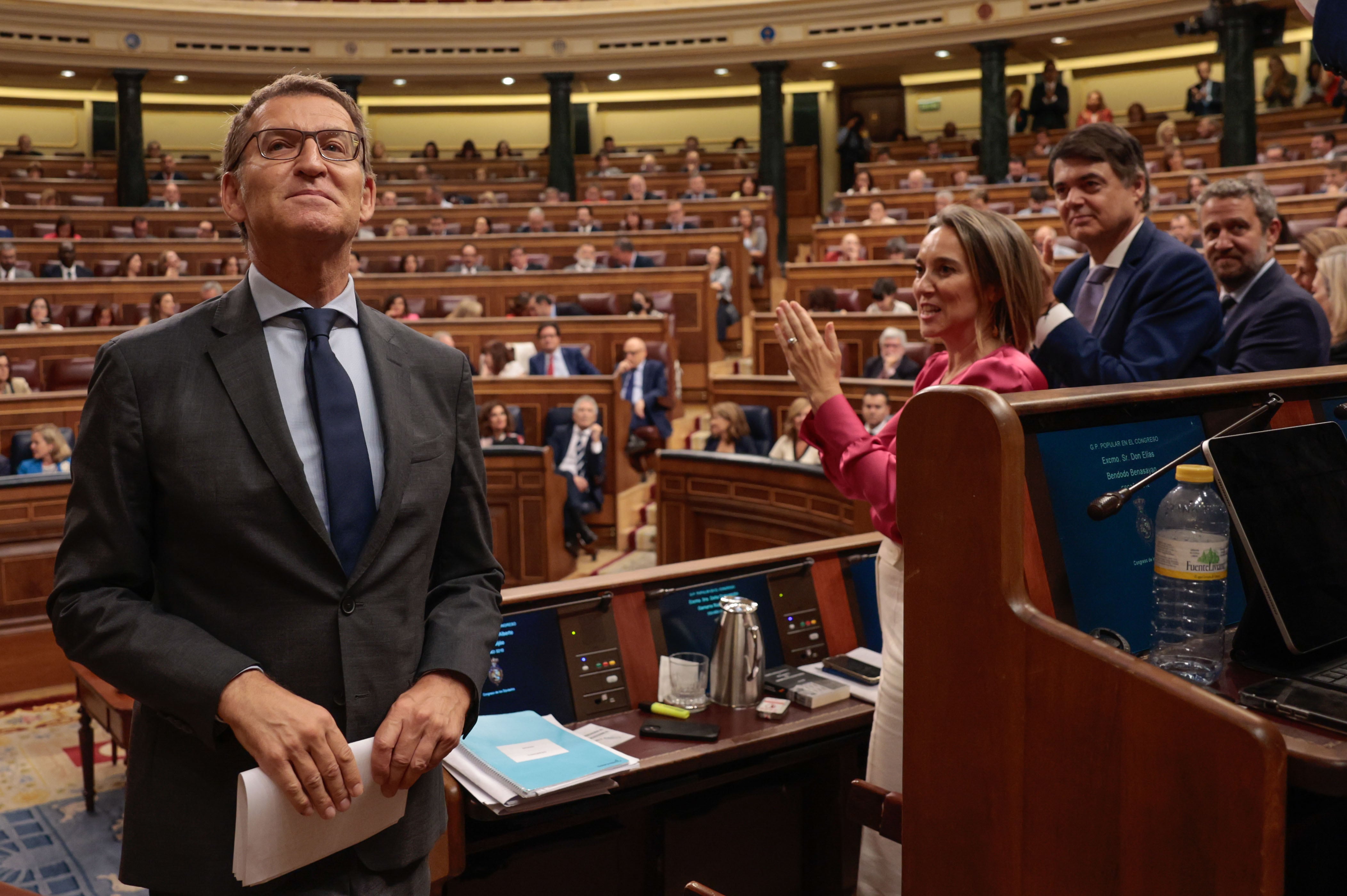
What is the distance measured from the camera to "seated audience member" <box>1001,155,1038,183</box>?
9422mm

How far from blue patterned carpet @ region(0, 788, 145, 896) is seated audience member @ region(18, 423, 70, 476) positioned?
2163 millimetres

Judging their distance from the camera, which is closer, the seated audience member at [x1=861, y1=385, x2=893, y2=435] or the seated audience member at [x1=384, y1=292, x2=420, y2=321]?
the seated audience member at [x1=861, y1=385, x2=893, y2=435]

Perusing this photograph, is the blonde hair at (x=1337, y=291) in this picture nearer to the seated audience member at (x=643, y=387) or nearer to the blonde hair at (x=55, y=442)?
the seated audience member at (x=643, y=387)

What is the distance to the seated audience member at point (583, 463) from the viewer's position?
5.40m

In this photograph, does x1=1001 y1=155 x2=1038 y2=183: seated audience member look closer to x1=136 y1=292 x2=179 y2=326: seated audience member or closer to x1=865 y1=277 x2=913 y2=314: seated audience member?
x1=865 y1=277 x2=913 y2=314: seated audience member

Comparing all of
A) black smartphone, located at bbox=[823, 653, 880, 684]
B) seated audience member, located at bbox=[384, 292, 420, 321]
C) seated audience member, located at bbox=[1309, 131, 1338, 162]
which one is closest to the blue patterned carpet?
black smartphone, located at bbox=[823, 653, 880, 684]

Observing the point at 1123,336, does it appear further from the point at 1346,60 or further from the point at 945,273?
the point at 1346,60

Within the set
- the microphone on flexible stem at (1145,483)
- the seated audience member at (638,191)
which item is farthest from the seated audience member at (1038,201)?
the microphone on flexible stem at (1145,483)

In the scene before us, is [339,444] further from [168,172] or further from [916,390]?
[168,172]

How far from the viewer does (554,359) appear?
6438 millimetres

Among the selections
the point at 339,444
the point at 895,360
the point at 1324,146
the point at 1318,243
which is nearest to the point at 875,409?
the point at 895,360

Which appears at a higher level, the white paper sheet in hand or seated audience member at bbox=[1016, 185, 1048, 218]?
seated audience member at bbox=[1016, 185, 1048, 218]

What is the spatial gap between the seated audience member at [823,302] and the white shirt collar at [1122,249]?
4.92m

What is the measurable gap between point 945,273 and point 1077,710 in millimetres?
761
